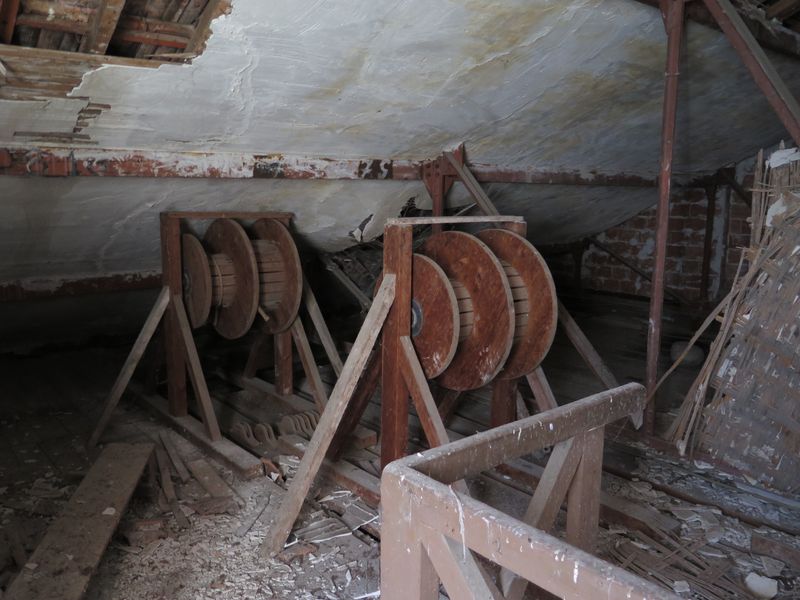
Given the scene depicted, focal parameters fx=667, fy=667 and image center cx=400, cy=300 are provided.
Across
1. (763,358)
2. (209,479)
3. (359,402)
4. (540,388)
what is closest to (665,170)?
(763,358)

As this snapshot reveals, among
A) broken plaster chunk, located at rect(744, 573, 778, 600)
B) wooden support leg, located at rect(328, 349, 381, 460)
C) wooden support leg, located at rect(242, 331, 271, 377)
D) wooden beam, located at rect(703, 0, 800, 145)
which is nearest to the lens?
broken plaster chunk, located at rect(744, 573, 778, 600)

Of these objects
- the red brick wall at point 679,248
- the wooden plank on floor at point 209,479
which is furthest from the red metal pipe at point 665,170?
the red brick wall at point 679,248

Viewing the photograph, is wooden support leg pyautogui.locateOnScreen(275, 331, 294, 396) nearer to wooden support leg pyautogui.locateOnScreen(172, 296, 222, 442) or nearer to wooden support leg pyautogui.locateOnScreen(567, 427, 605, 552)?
wooden support leg pyautogui.locateOnScreen(172, 296, 222, 442)

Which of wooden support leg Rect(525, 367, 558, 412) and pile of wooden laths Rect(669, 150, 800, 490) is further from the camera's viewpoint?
wooden support leg Rect(525, 367, 558, 412)

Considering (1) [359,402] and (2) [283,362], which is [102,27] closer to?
(1) [359,402]

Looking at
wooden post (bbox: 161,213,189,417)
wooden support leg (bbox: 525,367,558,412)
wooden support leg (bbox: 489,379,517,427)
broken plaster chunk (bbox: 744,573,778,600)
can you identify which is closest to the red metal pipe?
wooden support leg (bbox: 525,367,558,412)

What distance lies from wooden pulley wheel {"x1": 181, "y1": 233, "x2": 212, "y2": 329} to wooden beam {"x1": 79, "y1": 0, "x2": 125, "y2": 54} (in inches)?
51.7

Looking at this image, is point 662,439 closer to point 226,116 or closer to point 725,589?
point 725,589

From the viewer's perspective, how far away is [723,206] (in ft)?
18.9

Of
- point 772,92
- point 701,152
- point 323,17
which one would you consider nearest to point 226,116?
point 323,17

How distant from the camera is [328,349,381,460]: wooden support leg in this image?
279 centimetres

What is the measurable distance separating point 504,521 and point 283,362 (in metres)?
2.77

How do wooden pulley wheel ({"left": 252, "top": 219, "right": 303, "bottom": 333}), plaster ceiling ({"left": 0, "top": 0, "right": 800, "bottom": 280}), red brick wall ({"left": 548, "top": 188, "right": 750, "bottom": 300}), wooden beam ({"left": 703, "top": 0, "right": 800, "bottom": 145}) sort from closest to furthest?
plaster ceiling ({"left": 0, "top": 0, "right": 800, "bottom": 280})
wooden beam ({"left": 703, "top": 0, "right": 800, "bottom": 145})
wooden pulley wheel ({"left": 252, "top": 219, "right": 303, "bottom": 333})
red brick wall ({"left": 548, "top": 188, "right": 750, "bottom": 300})

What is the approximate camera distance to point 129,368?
3.27 meters
